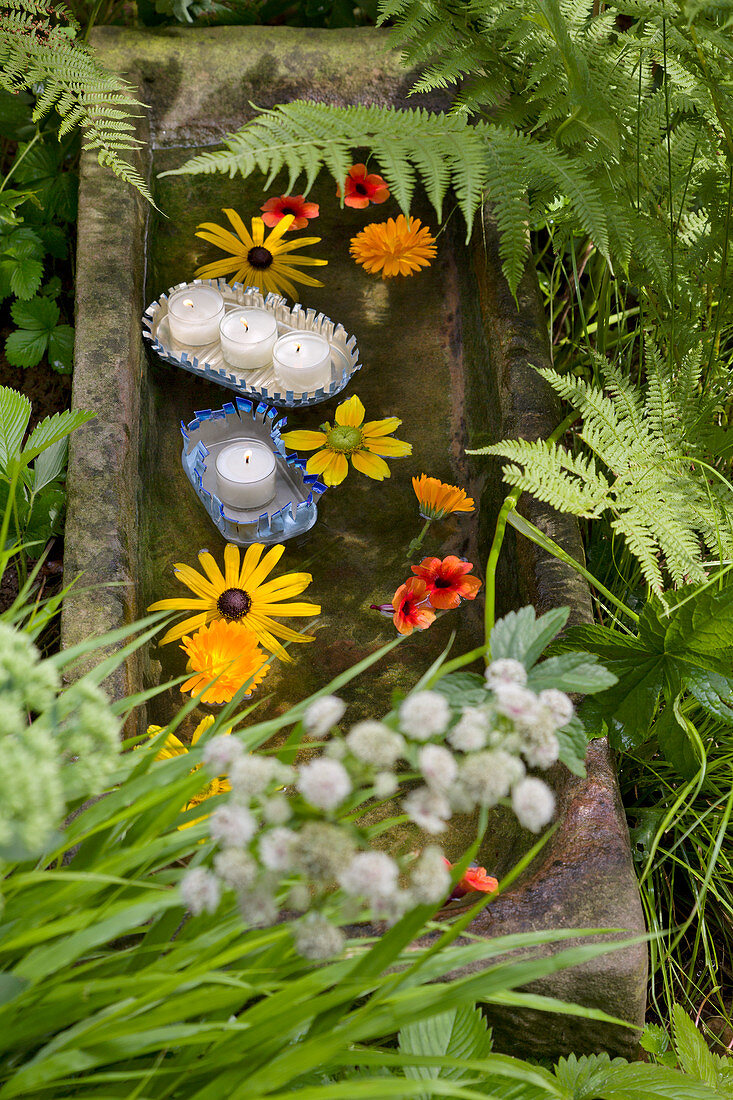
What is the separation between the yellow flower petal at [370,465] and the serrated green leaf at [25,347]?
24.7 inches

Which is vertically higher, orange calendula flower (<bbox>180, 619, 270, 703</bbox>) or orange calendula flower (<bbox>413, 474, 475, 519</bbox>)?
orange calendula flower (<bbox>413, 474, 475, 519</bbox>)

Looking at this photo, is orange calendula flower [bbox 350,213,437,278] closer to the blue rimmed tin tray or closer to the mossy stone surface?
the mossy stone surface

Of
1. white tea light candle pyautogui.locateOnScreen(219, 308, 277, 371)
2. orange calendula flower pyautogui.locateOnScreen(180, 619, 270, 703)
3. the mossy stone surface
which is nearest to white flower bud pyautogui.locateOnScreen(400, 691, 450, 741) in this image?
the mossy stone surface

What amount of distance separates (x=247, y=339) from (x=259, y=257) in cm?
21

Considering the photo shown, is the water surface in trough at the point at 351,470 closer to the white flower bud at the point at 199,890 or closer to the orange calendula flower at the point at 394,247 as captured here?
the orange calendula flower at the point at 394,247

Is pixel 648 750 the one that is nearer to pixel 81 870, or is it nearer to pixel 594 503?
pixel 594 503

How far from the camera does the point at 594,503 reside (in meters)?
0.99

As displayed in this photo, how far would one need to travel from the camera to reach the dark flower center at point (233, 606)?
1.15 meters

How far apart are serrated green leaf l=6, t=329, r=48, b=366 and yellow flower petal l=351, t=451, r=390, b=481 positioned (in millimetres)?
627

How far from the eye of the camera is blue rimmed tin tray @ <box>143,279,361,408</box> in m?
1.34

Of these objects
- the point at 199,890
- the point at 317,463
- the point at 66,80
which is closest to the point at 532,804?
the point at 199,890

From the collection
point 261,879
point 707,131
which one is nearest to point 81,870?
point 261,879

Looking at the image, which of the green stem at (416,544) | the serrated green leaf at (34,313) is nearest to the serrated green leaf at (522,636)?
the green stem at (416,544)

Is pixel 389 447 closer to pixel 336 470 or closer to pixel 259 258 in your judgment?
pixel 336 470
